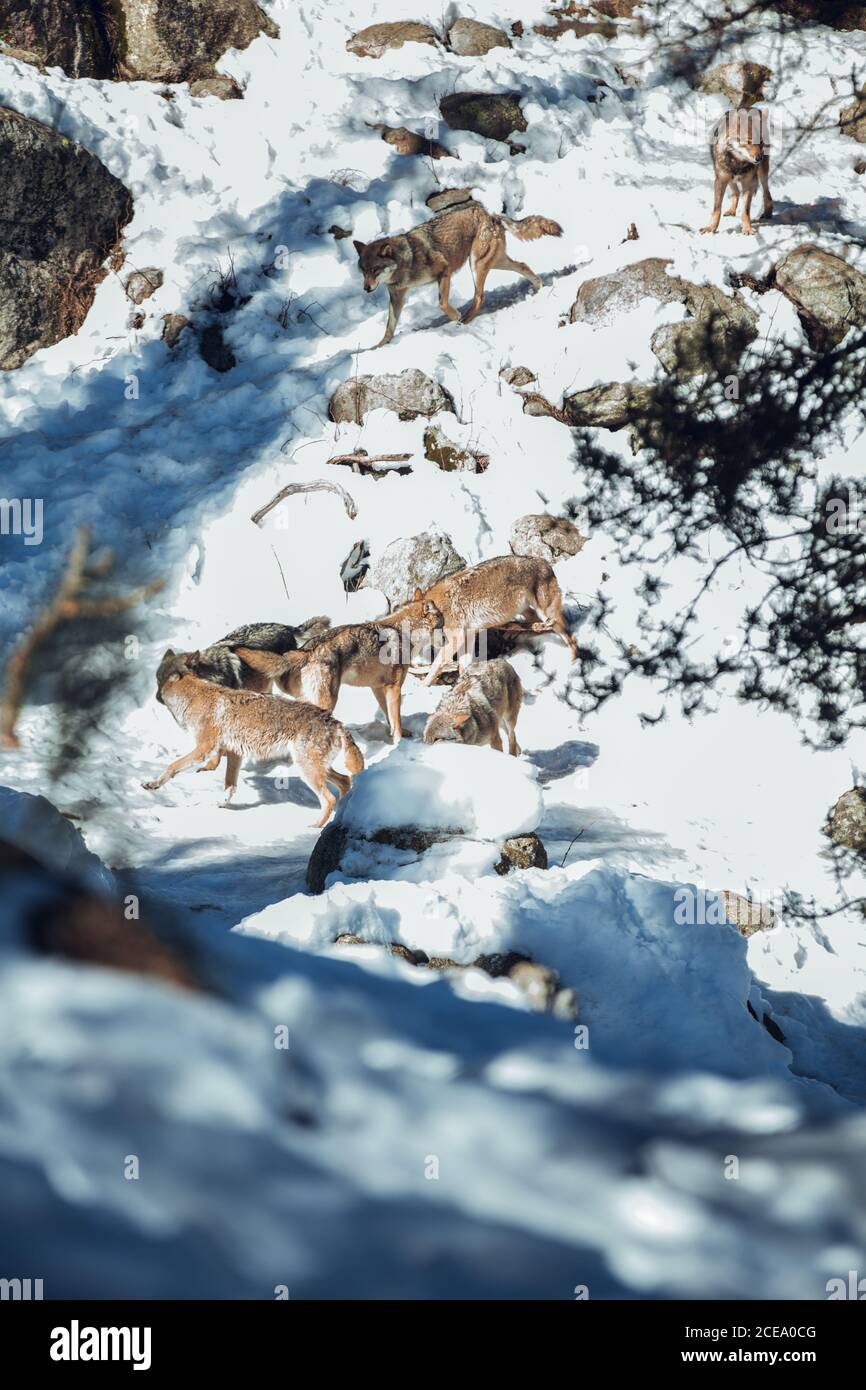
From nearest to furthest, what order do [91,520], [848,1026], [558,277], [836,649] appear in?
1. [848,1026]
2. [836,649]
3. [91,520]
4. [558,277]

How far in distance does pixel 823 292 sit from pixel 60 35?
8.20 metres

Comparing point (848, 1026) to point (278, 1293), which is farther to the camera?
point (848, 1026)

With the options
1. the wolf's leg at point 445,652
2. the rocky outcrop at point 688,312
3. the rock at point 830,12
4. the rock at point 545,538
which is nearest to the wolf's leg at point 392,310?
the rocky outcrop at point 688,312

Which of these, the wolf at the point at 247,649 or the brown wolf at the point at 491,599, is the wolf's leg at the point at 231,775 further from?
the brown wolf at the point at 491,599

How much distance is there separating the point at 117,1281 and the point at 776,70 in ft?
48.5

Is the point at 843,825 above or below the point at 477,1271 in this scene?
below

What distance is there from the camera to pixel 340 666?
7.30 meters

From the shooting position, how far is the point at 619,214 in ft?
37.6

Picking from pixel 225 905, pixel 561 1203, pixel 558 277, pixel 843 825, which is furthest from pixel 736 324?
pixel 561 1203

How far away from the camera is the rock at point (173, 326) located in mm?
10688

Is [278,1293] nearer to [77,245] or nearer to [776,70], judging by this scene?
[77,245]

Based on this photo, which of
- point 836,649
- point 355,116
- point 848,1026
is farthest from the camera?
point 355,116

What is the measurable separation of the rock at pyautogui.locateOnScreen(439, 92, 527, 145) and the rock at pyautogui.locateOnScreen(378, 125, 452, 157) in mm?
380

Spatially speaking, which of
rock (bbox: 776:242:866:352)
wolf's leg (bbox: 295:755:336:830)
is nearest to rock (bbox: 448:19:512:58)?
rock (bbox: 776:242:866:352)
